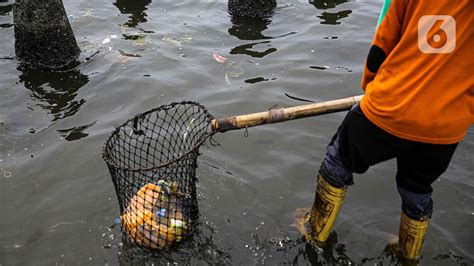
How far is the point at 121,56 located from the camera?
6.27 metres

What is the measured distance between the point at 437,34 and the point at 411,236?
151 cm

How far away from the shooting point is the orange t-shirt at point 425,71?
217cm

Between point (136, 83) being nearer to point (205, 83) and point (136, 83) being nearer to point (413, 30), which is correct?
point (205, 83)

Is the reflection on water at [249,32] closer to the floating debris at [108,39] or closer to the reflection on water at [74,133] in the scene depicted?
the floating debris at [108,39]

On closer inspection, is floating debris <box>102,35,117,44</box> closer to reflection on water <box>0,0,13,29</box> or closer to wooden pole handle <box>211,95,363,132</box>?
reflection on water <box>0,0,13,29</box>

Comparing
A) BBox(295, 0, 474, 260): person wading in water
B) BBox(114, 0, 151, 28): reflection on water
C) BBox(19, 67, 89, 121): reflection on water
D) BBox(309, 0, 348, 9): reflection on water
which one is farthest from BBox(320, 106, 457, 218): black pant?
BBox(309, 0, 348, 9): reflection on water

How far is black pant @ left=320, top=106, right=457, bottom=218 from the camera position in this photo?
8.41ft

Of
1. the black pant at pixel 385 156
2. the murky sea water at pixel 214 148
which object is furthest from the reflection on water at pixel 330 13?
the black pant at pixel 385 156

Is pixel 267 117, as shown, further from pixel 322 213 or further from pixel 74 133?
pixel 74 133

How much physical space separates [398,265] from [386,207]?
0.70 meters

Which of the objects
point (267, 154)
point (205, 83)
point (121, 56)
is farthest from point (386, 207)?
point (121, 56)

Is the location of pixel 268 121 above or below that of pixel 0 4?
above

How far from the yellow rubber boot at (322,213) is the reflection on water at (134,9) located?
5.13 m

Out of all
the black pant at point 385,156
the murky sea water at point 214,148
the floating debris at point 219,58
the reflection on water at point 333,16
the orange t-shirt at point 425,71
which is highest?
the orange t-shirt at point 425,71
